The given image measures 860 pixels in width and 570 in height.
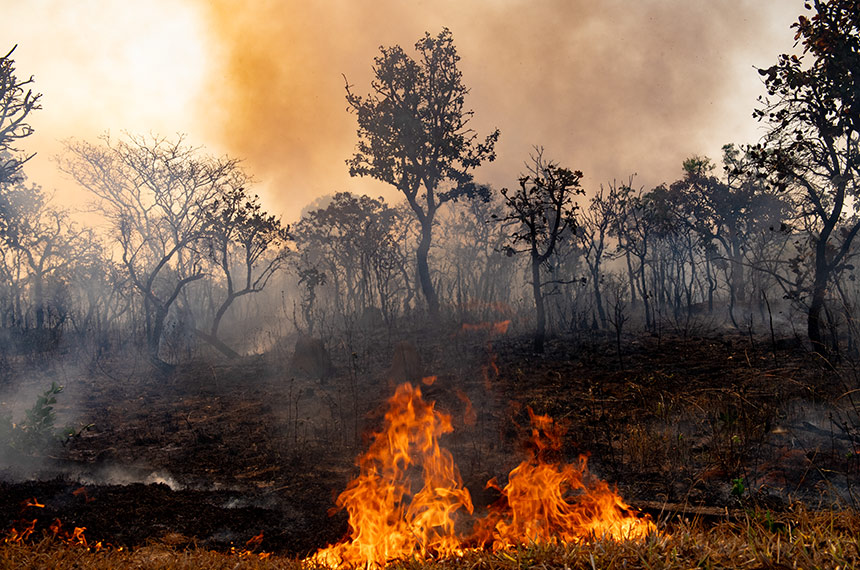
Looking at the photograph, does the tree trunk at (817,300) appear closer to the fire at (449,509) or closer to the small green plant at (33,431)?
the fire at (449,509)

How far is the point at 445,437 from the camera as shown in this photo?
27.6ft

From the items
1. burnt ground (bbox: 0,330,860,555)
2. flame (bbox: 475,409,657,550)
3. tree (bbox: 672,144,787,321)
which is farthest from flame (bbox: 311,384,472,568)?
tree (bbox: 672,144,787,321)

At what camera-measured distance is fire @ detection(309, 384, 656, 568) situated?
445 centimetres

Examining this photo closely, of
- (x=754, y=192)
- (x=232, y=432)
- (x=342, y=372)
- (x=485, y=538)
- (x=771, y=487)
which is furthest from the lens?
(x=754, y=192)

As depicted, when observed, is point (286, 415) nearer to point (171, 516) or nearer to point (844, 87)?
point (171, 516)

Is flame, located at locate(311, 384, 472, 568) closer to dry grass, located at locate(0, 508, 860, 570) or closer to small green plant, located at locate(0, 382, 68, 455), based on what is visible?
dry grass, located at locate(0, 508, 860, 570)

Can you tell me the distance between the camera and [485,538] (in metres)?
4.68

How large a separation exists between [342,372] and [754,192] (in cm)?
2503

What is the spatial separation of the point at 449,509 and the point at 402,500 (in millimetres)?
914

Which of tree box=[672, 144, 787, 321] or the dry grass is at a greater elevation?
tree box=[672, 144, 787, 321]

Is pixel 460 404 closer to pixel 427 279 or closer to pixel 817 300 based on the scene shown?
pixel 817 300

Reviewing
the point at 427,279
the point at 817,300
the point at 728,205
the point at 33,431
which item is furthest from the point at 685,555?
the point at 728,205

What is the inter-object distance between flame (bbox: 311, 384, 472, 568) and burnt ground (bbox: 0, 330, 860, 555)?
328mm

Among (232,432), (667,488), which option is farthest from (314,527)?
(232,432)
